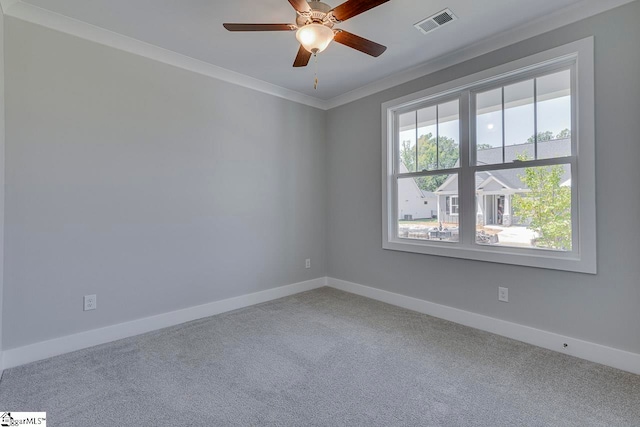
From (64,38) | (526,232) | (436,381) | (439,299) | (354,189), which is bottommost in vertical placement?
(436,381)

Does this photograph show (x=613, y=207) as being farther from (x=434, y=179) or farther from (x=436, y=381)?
(x=436, y=381)

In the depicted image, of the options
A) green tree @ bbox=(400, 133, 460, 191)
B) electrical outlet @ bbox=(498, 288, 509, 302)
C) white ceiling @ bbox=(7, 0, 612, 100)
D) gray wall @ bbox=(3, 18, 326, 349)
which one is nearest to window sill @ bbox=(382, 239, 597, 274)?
electrical outlet @ bbox=(498, 288, 509, 302)

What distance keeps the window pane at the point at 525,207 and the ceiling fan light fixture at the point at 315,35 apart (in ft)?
6.52

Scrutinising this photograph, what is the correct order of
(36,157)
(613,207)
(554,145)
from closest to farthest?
(613,207), (36,157), (554,145)

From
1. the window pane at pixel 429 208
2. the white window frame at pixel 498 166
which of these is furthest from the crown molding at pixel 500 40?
the window pane at pixel 429 208

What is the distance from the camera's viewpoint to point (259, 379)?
2082 millimetres

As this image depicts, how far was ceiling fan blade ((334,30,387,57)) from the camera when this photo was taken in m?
2.01

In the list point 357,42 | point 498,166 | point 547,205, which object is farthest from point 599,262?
point 357,42

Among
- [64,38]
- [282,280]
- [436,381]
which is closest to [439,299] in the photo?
[436,381]

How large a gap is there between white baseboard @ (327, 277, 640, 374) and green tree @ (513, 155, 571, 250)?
735mm

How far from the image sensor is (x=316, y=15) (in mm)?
1846

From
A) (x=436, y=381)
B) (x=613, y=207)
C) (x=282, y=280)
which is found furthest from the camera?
(x=282, y=280)

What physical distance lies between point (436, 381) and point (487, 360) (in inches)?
21.9

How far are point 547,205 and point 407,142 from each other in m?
1.59
